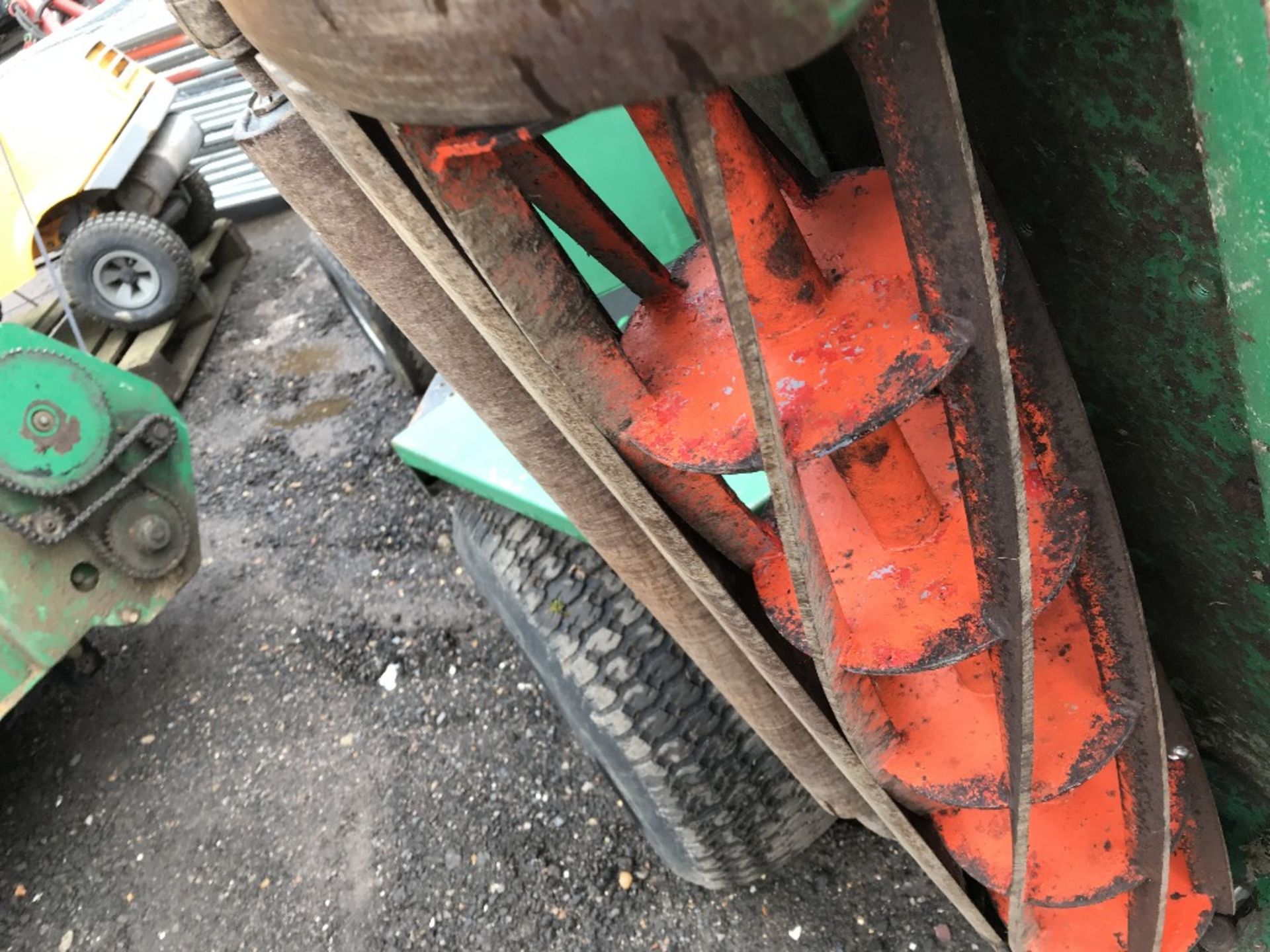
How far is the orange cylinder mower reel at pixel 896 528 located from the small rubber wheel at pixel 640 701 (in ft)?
1.70

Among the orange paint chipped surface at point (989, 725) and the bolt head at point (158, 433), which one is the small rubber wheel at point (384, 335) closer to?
the bolt head at point (158, 433)

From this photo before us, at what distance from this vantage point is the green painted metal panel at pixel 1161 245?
76cm

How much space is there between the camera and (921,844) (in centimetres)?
132

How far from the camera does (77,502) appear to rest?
2900 mm

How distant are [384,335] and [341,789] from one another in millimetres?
1782

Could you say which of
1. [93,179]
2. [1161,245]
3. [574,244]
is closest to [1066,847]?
[1161,245]

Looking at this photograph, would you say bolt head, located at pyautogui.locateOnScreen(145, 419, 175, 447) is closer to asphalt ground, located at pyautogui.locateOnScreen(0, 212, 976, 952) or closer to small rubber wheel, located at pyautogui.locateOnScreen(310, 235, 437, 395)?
asphalt ground, located at pyautogui.locateOnScreen(0, 212, 976, 952)

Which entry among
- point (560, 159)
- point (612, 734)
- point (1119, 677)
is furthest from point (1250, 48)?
point (612, 734)

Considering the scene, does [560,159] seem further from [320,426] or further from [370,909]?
[320,426]

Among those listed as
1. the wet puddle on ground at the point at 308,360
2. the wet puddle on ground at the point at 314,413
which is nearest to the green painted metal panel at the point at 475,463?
the wet puddle on ground at the point at 314,413

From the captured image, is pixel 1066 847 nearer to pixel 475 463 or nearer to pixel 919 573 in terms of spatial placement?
pixel 919 573

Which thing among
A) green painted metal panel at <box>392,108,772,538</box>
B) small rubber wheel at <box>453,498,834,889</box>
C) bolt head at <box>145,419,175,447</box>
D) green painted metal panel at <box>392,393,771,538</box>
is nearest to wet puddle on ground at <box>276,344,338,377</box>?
bolt head at <box>145,419,175,447</box>

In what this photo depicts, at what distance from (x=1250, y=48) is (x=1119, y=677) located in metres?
0.69

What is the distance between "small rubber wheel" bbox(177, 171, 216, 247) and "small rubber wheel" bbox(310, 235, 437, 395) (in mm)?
1810
